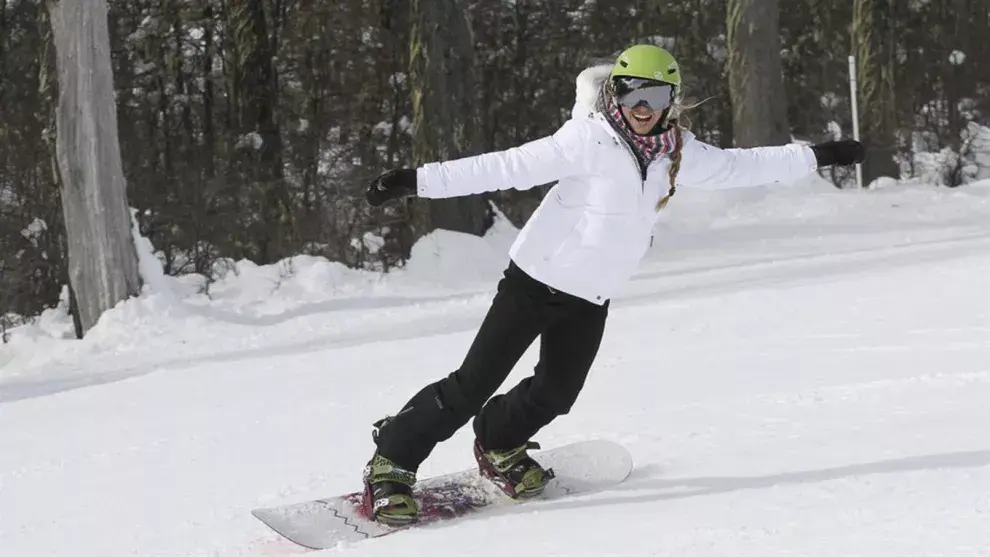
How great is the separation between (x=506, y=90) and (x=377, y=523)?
538 inches

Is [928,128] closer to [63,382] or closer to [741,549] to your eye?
[63,382]

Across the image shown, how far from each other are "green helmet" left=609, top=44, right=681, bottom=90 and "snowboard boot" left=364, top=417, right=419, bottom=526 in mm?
1446

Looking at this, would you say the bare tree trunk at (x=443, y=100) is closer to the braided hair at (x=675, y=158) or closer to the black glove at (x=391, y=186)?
the braided hair at (x=675, y=158)

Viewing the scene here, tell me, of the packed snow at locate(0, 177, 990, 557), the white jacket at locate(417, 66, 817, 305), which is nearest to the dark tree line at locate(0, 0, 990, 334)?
the packed snow at locate(0, 177, 990, 557)

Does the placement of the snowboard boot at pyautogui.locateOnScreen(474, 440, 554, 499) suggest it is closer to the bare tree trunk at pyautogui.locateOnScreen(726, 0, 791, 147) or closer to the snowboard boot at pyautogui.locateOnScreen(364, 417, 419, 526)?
the snowboard boot at pyautogui.locateOnScreen(364, 417, 419, 526)

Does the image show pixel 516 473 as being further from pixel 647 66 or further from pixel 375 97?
pixel 375 97

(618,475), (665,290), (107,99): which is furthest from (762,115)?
(618,475)

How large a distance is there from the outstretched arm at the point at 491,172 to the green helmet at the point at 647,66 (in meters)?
0.23

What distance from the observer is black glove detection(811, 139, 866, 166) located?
3.92m

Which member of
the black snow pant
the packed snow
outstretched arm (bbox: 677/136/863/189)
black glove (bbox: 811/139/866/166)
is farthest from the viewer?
black glove (bbox: 811/139/866/166)

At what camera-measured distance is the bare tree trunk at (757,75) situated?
12.3 meters

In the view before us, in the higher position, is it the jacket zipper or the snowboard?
the jacket zipper

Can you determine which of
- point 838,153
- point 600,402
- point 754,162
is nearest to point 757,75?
point 600,402

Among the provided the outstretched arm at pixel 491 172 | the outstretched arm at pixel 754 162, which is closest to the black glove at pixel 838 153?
the outstretched arm at pixel 754 162
